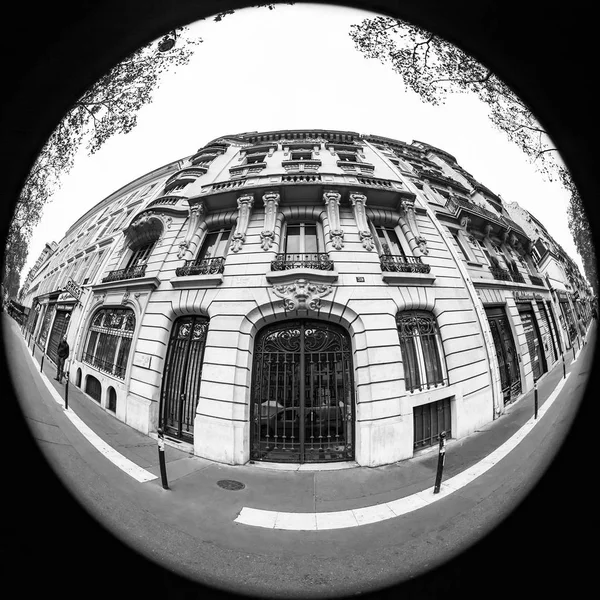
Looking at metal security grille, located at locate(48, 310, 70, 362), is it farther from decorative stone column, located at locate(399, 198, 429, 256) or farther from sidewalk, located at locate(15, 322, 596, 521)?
decorative stone column, located at locate(399, 198, 429, 256)

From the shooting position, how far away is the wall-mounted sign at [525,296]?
1735 mm

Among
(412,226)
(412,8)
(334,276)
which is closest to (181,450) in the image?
(334,276)

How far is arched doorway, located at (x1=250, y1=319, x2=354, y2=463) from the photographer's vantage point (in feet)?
5.23

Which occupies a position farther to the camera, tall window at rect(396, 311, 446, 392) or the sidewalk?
tall window at rect(396, 311, 446, 392)

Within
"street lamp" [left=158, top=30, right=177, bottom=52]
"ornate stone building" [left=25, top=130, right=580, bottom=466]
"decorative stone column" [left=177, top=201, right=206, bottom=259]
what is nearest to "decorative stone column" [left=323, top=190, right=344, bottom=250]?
"ornate stone building" [left=25, top=130, right=580, bottom=466]

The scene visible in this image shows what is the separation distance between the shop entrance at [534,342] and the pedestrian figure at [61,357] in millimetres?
2605

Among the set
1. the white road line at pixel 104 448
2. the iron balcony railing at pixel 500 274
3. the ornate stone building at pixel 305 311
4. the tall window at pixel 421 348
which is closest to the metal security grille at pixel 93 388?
the ornate stone building at pixel 305 311

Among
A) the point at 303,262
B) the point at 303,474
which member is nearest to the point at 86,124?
the point at 303,262

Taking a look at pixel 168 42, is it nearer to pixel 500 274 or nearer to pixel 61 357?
pixel 61 357

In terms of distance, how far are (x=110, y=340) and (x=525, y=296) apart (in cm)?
237

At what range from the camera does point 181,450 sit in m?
1.54

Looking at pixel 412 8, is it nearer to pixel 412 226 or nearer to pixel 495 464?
pixel 412 226

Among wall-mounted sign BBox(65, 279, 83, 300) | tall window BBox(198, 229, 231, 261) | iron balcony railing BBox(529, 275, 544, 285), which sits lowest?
wall-mounted sign BBox(65, 279, 83, 300)

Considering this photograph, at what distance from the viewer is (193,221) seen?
1.79 m
